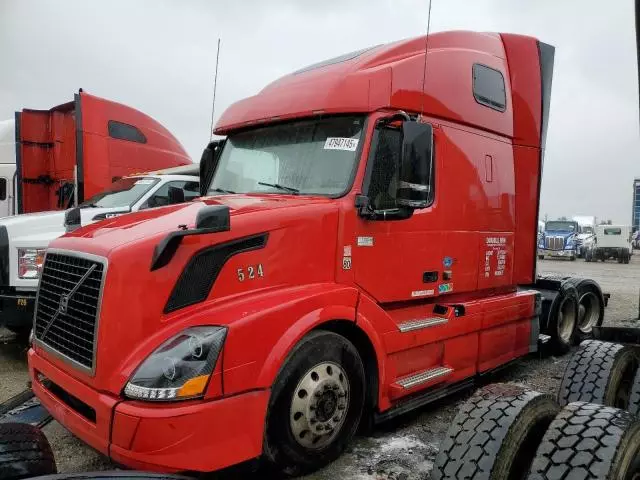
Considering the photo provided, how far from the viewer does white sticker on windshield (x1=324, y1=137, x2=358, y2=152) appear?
3590 mm

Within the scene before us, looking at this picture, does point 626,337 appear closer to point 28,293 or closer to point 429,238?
point 429,238

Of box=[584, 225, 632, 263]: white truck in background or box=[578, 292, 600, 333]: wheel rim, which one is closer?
box=[578, 292, 600, 333]: wheel rim

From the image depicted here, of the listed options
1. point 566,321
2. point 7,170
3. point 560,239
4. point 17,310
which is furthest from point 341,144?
point 560,239

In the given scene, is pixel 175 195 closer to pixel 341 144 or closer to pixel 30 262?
pixel 30 262

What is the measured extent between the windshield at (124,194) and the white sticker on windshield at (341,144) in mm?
4279

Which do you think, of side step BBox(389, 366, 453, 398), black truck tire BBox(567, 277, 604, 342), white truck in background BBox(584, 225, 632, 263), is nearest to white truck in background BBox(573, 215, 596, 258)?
white truck in background BBox(584, 225, 632, 263)

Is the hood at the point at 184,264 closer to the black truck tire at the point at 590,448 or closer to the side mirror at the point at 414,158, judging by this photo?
the side mirror at the point at 414,158

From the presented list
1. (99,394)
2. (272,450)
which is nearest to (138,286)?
(99,394)

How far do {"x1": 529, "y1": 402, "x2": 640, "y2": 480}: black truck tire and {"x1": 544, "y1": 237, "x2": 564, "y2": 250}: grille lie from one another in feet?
96.1

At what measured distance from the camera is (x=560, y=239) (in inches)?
1136

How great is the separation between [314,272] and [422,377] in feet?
4.31

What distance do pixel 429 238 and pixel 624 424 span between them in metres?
2.15

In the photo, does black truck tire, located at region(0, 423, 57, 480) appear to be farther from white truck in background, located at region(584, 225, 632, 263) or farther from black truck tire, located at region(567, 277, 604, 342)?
white truck in background, located at region(584, 225, 632, 263)

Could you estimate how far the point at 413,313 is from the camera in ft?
13.6
